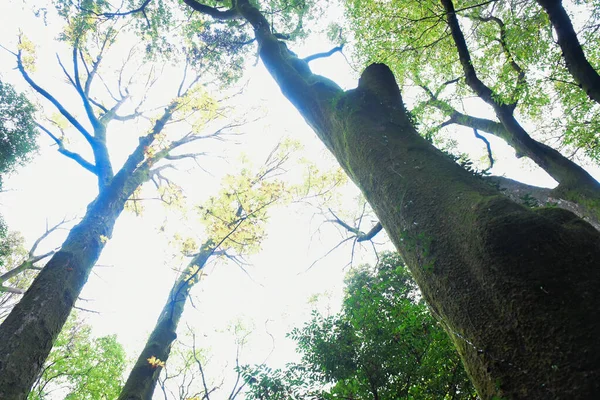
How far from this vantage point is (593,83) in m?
4.17

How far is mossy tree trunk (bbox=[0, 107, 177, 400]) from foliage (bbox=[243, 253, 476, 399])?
7.45 feet

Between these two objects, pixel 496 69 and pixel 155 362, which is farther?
pixel 496 69

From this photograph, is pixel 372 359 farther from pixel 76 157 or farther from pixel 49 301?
pixel 76 157

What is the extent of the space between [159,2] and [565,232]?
9.97 m

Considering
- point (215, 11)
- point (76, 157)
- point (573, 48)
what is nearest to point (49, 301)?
point (76, 157)

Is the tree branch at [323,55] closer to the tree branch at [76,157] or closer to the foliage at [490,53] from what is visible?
the foliage at [490,53]

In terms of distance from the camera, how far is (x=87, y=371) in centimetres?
956

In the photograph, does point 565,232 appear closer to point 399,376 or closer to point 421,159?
point 421,159

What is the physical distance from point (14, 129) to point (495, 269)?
383 inches

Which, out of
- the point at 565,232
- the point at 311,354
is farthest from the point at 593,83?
the point at 311,354

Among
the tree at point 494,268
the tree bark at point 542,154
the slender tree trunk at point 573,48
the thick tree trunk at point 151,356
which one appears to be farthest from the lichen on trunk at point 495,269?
the tree bark at point 542,154

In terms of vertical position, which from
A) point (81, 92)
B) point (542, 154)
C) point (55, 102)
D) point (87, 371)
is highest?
point (542, 154)

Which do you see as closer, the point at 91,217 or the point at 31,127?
the point at 91,217

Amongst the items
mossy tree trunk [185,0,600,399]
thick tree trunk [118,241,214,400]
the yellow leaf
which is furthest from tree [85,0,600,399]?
the yellow leaf
